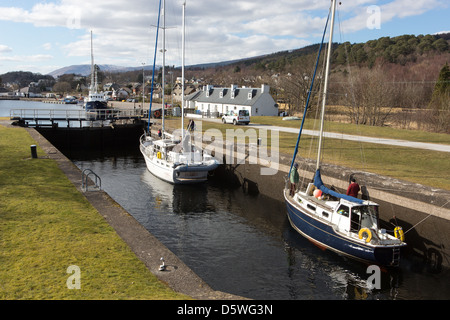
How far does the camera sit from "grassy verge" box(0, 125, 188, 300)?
8.15m

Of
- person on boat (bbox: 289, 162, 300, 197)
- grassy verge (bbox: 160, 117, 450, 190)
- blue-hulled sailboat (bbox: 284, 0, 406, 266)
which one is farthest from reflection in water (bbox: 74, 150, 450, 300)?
grassy verge (bbox: 160, 117, 450, 190)

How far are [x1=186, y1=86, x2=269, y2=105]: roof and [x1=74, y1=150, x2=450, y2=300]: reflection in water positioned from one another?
33876 millimetres

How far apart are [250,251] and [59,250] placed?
8.08 meters

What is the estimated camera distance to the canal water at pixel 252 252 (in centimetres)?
1238

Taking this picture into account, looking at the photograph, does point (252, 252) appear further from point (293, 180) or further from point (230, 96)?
point (230, 96)

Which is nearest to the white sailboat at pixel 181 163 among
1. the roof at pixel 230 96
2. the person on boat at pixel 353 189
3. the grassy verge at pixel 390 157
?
the grassy verge at pixel 390 157

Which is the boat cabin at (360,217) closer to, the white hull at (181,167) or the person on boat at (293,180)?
the person on boat at (293,180)

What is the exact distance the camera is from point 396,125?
46562 mm

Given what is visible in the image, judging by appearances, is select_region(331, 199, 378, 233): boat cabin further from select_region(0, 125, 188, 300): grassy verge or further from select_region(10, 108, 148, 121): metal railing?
select_region(10, 108, 148, 121): metal railing

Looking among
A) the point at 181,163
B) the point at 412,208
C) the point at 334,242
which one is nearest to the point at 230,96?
the point at 181,163

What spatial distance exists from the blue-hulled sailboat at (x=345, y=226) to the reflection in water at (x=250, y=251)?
0.70m

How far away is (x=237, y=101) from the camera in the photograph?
58.7 meters

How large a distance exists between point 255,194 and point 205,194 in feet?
11.9
